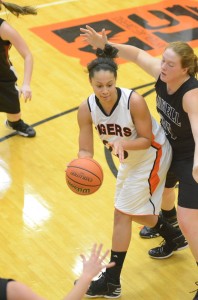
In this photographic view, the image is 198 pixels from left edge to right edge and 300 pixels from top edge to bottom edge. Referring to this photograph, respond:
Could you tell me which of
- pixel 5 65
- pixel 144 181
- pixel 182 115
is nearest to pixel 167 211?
pixel 144 181

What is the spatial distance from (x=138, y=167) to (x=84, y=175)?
454 mm

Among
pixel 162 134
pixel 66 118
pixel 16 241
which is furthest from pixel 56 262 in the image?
pixel 66 118

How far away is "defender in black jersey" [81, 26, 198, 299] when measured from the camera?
195 inches

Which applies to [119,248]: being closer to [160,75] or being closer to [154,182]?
[154,182]

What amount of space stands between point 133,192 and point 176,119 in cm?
63

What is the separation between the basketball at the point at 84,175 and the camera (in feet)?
16.5

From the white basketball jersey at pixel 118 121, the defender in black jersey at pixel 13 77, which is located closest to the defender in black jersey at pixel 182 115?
the white basketball jersey at pixel 118 121

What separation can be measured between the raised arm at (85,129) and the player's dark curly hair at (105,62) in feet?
0.98

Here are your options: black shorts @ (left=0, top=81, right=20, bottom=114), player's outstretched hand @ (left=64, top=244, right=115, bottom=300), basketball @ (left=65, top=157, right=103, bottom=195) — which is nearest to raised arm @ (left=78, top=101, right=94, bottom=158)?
basketball @ (left=65, top=157, right=103, bottom=195)

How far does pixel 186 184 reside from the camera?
5156 mm

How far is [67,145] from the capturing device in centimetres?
739

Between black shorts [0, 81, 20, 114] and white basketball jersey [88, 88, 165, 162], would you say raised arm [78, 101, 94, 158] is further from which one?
black shorts [0, 81, 20, 114]

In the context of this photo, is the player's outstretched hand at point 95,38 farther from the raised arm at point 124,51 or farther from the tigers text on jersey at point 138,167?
the tigers text on jersey at point 138,167

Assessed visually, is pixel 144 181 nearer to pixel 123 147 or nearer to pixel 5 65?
pixel 123 147
